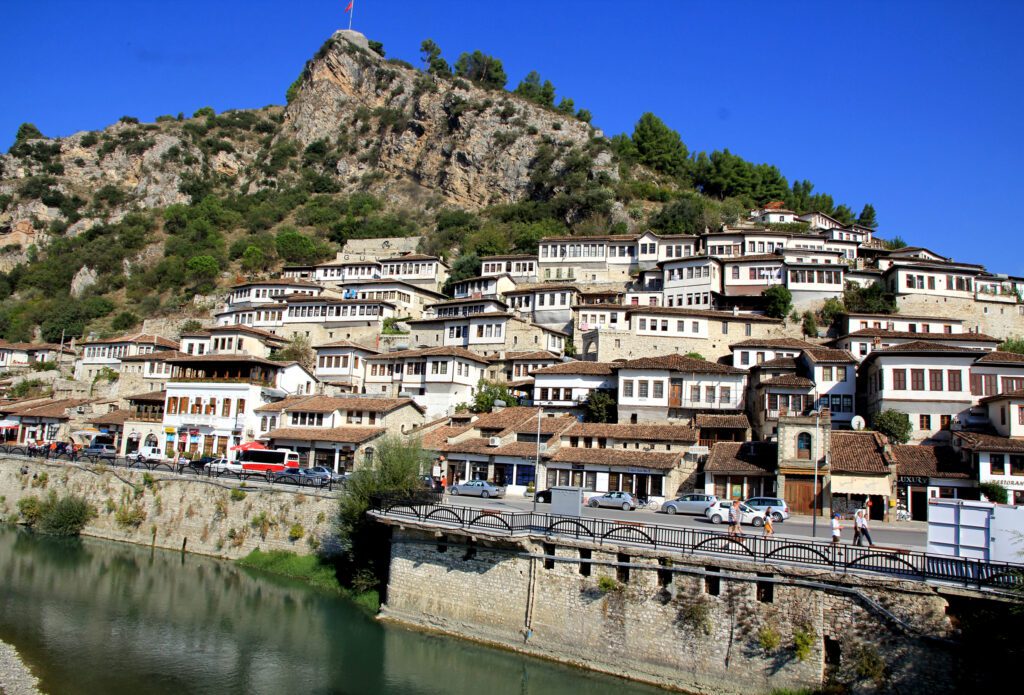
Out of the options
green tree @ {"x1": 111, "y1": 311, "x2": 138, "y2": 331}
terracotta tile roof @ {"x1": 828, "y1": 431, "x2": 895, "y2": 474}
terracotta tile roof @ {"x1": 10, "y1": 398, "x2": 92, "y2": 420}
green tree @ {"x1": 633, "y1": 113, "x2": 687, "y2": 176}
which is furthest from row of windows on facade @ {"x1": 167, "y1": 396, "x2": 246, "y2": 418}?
green tree @ {"x1": 633, "y1": 113, "x2": 687, "y2": 176}

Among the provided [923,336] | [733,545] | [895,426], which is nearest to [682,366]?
[895,426]

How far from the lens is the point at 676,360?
49.2 metres

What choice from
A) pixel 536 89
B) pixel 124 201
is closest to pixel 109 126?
pixel 124 201

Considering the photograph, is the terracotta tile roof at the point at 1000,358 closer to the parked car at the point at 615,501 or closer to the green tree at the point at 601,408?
the green tree at the point at 601,408

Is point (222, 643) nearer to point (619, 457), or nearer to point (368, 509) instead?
point (368, 509)

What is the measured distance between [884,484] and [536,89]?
11872 cm

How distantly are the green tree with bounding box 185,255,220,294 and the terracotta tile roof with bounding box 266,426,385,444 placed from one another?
5956cm

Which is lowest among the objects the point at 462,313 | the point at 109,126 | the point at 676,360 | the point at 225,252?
the point at 676,360

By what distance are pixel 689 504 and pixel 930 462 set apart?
46.9 feet

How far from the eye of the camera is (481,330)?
64.2m

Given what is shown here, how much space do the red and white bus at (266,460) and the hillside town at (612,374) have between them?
7.13 feet

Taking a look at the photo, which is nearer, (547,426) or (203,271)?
(547,426)

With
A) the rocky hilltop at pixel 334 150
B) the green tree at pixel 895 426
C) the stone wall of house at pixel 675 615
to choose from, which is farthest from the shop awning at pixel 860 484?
the rocky hilltop at pixel 334 150

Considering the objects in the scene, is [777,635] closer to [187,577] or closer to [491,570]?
[491,570]
